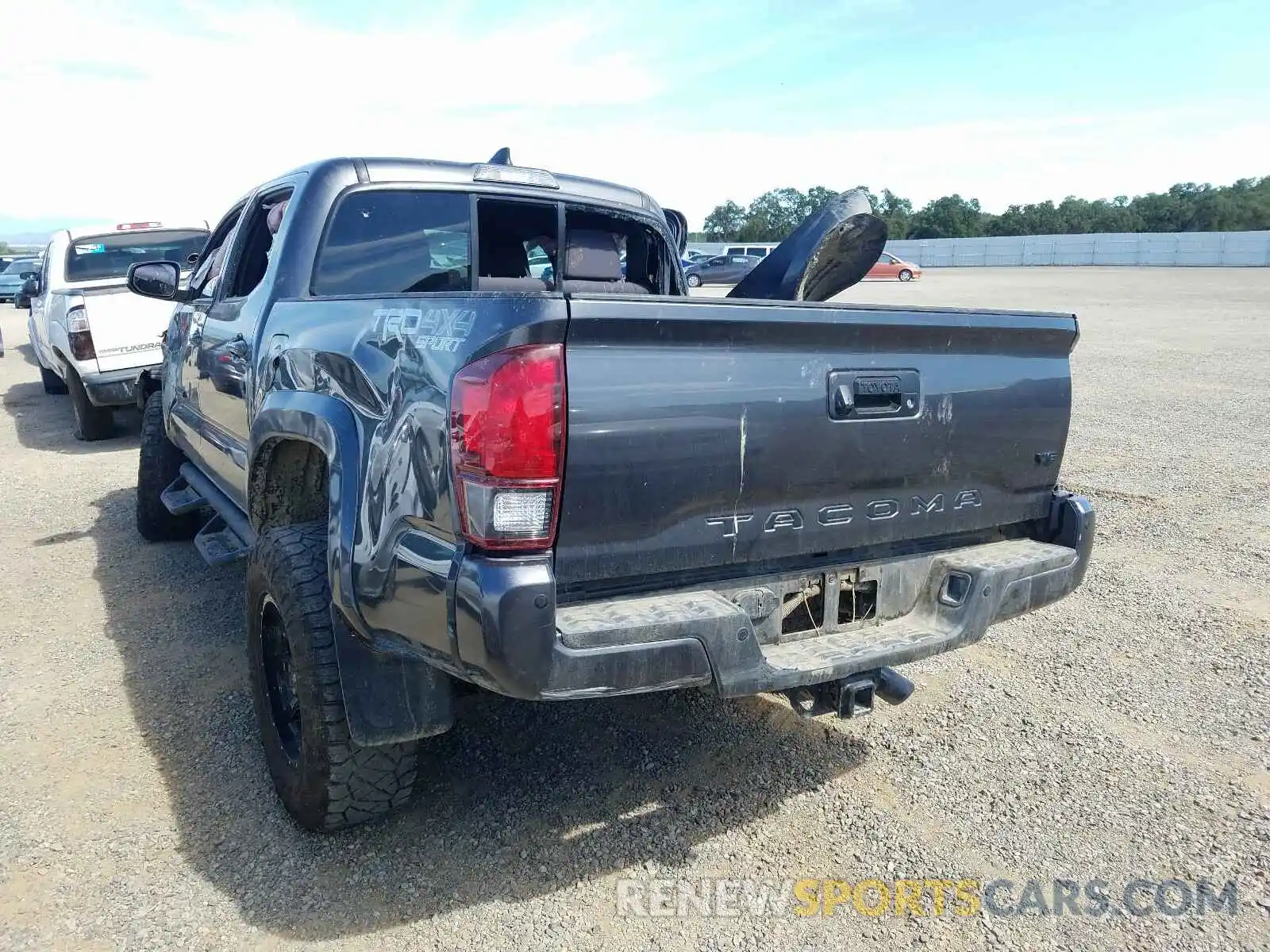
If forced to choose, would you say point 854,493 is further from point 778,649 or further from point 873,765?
point 873,765

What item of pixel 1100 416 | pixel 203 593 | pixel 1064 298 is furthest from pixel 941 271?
pixel 203 593

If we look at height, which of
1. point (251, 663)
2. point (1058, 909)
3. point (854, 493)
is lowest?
point (1058, 909)

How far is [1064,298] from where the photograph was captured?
26109mm

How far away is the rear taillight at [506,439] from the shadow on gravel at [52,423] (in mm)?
7556

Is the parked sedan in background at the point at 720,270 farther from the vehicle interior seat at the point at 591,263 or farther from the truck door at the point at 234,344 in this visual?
the truck door at the point at 234,344

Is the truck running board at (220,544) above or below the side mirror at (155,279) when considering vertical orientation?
below

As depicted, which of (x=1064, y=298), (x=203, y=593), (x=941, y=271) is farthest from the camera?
(x=941, y=271)

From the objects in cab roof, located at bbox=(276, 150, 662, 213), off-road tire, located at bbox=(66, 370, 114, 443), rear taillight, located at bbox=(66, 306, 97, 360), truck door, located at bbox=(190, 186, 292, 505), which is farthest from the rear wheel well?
off-road tire, located at bbox=(66, 370, 114, 443)

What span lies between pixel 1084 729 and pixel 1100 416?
6.61 m

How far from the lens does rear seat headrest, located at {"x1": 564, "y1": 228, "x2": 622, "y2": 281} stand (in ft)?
14.0

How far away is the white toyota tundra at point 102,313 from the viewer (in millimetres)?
8023

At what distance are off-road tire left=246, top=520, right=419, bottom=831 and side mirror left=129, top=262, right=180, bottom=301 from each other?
246 centimetres

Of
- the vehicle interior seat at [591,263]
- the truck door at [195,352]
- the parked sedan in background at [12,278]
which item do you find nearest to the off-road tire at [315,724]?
the truck door at [195,352]

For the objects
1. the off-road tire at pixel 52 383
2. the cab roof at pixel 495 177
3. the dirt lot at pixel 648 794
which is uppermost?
the cab roof at pixel 495 177
